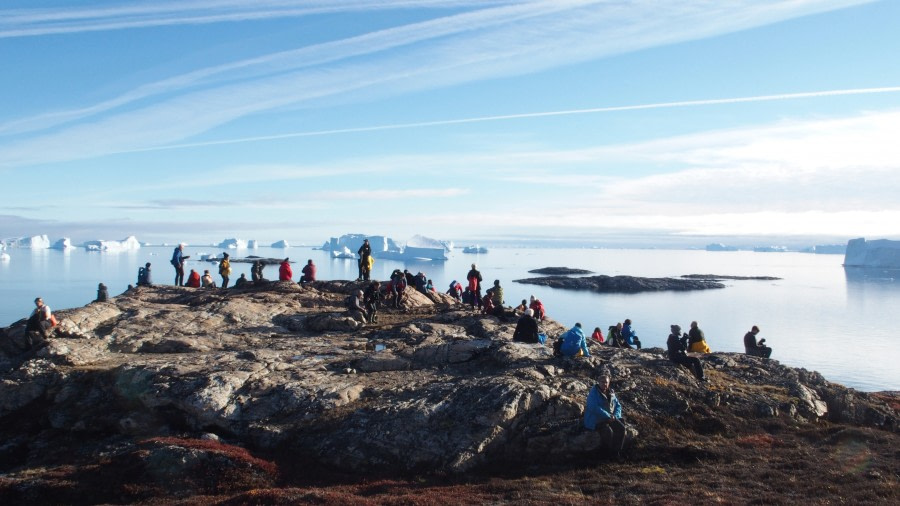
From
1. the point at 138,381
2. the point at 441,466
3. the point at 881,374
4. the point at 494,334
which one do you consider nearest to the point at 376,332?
the point at 494,334

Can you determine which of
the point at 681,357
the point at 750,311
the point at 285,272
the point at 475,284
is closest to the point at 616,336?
the point at 475,284

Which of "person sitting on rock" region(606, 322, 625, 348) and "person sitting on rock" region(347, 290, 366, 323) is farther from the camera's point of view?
"person sitting on rock" region(606, 322, 625, 348)

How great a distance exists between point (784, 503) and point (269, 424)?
1369cm

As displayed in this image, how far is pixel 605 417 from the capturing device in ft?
52.1

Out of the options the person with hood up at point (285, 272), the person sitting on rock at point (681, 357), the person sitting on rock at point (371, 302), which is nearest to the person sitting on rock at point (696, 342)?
the person sitting on rock at point (681, 357)

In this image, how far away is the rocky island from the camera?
46.2 ft

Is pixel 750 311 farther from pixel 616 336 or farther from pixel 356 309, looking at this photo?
pixel 356 309

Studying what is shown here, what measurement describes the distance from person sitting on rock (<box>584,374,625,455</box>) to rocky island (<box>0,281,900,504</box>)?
1.28ft

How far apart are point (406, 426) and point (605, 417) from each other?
5.69 metres

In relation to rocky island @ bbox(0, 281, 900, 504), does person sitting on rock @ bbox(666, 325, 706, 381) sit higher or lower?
higher

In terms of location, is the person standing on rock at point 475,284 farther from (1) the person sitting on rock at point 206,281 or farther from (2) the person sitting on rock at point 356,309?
(1) the person sitting on rock at point 206,281

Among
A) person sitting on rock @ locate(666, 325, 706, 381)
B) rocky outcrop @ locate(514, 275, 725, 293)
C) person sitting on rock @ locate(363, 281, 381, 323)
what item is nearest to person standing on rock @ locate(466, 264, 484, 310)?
person sitting on rock @ locate(363, 281, 381, 323)

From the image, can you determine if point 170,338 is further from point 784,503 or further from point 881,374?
point 881,374

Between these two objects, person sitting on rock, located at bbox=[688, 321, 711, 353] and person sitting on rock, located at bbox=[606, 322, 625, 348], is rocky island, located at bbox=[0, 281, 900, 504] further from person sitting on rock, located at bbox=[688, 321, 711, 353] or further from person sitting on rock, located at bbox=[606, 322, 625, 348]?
person sitting on rock, located at bbox=[606, 322, 625, 348]
